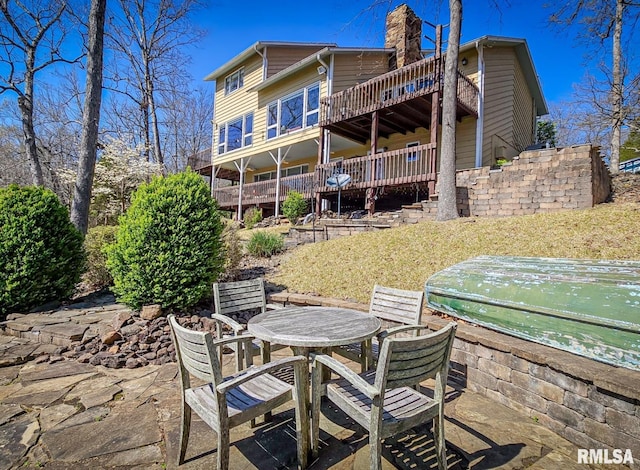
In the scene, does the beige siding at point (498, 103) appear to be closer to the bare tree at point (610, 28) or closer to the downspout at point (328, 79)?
the bare tree at point (610, 28)

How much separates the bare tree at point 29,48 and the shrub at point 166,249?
7.27m

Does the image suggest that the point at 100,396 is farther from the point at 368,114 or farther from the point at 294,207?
the point at 368,114

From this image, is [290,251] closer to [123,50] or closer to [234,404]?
[234,404]

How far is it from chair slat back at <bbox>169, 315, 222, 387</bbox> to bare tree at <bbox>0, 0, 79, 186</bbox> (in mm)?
10198

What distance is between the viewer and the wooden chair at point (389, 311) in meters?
2.85

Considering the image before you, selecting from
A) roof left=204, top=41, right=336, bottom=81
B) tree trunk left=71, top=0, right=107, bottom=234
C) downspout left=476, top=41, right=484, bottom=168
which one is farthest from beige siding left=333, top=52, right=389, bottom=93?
tree trunk left=71, top=0, right=107, bottom=234

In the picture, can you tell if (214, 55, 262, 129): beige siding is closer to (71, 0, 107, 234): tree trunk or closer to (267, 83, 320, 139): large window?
(267, 83, 320, 139): large window

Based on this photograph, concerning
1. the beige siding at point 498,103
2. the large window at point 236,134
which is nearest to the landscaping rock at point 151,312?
the beige siding at point 498,103

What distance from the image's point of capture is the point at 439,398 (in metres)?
1.92

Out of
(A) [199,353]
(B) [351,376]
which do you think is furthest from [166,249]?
(B) [351,376]

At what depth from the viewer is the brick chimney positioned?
12750 mm

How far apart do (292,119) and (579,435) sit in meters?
15.1

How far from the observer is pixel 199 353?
5.87 ft

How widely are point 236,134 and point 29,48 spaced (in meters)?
9.32
